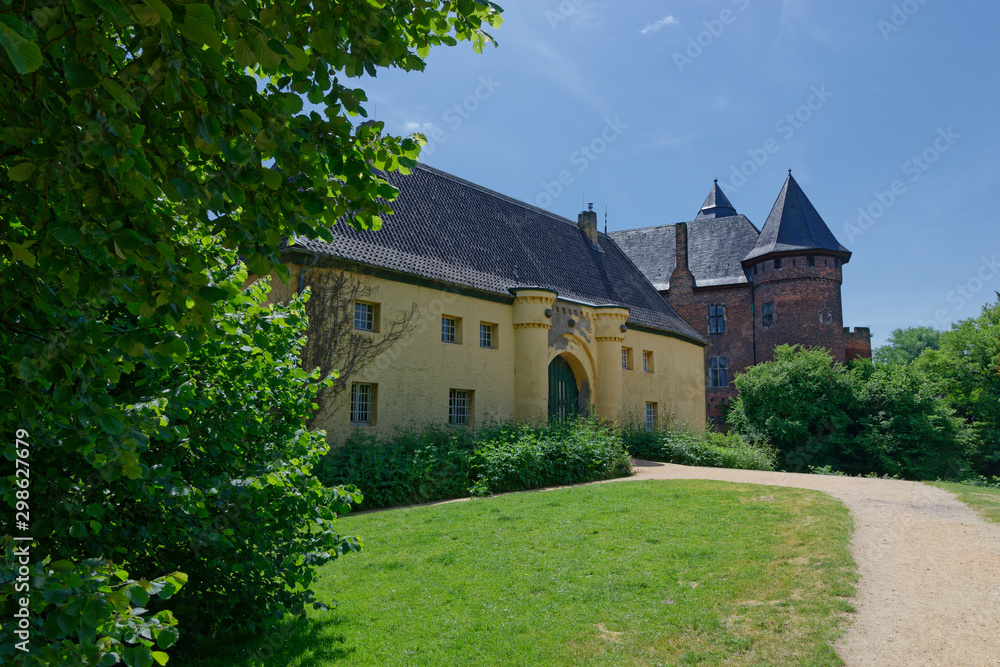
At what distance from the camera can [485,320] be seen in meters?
19.0

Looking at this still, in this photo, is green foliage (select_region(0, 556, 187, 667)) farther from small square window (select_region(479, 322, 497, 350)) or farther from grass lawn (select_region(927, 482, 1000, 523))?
small square window (select_region(479, 322, 497, 350))

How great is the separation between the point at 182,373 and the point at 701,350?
85.8 ft

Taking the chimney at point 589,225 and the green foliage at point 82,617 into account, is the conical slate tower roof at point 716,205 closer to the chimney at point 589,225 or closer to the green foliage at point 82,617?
the chimney at point 589,225

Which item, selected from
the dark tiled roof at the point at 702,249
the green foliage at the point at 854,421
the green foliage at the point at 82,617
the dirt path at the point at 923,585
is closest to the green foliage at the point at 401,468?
the dirt path at the point at 923,585

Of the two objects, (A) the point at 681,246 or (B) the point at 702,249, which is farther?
(B) the point at 702,249

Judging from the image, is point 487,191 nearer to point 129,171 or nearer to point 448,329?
point 448,329

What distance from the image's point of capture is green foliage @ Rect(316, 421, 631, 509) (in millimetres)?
13336

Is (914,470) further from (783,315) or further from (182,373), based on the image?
(182,373)

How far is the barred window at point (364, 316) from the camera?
52.3ft

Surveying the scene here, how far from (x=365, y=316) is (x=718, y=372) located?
2678cm

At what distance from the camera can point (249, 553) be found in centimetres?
505

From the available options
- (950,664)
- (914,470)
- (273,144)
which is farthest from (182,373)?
(914,470)

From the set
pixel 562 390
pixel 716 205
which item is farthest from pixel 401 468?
pixel 716 205

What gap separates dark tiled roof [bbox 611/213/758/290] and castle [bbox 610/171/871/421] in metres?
0.06
